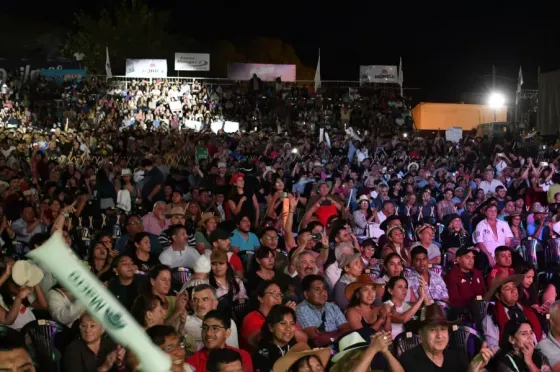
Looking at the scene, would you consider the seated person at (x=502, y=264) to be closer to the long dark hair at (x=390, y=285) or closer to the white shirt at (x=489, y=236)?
the long dark hair at (x=390, y=285)

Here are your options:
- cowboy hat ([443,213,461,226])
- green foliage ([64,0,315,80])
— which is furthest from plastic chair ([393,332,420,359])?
green foliage ([64,0,315,80])

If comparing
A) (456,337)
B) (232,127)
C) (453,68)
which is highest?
(453,68)

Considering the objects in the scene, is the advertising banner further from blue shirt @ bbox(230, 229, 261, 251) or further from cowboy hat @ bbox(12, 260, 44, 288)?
cowboy hat @ bbox(12, 260, 44, 288)

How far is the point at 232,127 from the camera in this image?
30859 mm

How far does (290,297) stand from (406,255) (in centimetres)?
237

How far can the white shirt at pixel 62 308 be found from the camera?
20.5 ft

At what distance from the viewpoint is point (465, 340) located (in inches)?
255

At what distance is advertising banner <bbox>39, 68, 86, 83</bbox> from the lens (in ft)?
118

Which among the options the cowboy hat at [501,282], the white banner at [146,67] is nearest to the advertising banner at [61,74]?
the white banner at [146,67]

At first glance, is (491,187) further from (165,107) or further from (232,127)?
(165,107)

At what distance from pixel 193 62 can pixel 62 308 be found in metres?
40.9

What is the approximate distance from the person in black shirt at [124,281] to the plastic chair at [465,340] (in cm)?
262

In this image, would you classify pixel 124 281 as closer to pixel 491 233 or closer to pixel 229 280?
Answer: pixel 229 280

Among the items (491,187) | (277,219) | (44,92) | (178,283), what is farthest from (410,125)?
(178,283)
